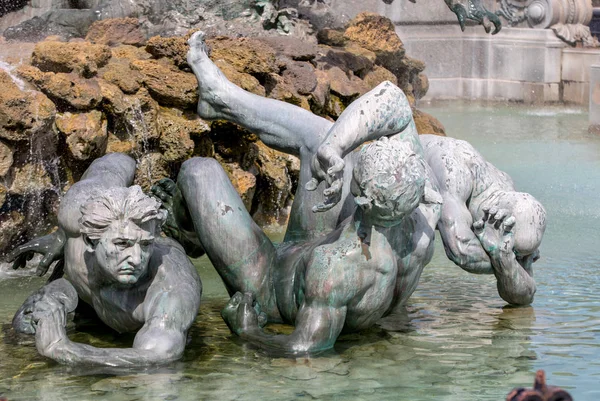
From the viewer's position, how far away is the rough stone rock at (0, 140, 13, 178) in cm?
632

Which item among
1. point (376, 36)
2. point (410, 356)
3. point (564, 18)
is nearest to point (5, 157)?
point (410, 356)

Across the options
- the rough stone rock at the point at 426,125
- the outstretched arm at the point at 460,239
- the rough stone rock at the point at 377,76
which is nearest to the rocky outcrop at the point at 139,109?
the rough stone rock at the point at 377,76

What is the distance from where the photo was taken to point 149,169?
6.94m

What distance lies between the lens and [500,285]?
5418 mm

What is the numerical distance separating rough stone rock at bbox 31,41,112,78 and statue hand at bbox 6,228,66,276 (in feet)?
5.21

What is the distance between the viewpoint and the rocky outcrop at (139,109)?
6473mm

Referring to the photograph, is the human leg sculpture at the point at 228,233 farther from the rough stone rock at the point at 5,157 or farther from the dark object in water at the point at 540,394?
the dark object in water at the point at 540,394

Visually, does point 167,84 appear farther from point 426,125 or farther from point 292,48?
point 426,125

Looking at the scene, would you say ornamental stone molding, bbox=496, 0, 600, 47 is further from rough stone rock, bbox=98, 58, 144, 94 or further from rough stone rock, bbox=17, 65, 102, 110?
rough stone rock, bbox=17, 65, 102, 110

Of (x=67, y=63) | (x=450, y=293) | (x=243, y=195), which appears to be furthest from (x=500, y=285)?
(x=67, y=63)

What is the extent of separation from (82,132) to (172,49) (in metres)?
0.92

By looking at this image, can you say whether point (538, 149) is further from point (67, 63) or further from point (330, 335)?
point (330, 335)

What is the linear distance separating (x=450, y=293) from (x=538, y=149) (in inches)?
268

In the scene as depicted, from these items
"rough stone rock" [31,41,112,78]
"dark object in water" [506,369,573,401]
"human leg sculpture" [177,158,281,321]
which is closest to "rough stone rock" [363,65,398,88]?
"rough stone rock" [31,41,112,78]
